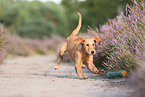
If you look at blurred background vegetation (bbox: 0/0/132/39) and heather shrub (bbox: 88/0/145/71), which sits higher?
blurred background vegetation (bbox: 0/0/132/39)

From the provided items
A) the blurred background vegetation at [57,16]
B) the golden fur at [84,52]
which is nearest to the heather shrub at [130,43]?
the golden fur at [84,52]

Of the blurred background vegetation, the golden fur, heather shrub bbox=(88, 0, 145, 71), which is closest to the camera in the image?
heather shrub bbox=(88, 0, 145, 71)

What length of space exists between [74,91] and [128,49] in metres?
2.16

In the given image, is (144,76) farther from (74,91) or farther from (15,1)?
(15,1)

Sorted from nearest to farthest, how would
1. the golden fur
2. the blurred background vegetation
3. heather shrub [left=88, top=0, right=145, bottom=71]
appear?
heather shrub [left=88, top=0, right=145, bottom=71]
the golden fur
the blurred background vegetation

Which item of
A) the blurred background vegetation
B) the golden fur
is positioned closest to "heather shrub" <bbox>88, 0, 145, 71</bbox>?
the golden fur

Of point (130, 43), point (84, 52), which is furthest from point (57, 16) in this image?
point (130, 43)

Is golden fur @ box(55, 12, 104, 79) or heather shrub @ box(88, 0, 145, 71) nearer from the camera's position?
heather shrub @ box(88, 0, 145, 71)

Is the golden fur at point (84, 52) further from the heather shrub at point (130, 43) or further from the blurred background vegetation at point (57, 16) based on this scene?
the blurred background vegetation at point (57, 16)

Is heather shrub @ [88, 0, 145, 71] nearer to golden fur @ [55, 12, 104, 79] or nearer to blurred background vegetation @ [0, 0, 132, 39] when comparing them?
golden fur @ [55, 12, 104, 79]

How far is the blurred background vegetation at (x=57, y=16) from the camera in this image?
1179 inches

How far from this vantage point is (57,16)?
55.1 meters

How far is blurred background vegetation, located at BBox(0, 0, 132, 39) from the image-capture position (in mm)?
29938

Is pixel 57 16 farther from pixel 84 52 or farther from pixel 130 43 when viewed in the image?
pixel 130 43
